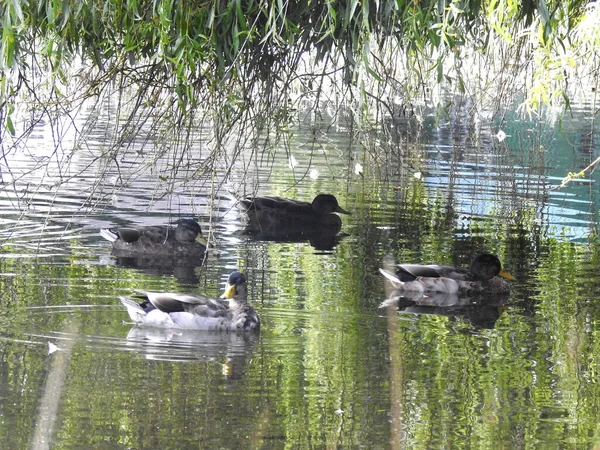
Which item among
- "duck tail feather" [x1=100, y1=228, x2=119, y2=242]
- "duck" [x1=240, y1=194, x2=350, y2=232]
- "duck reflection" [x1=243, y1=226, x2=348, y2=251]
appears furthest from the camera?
"duck" [x1=240, y1=194, x2=350, y2=232]

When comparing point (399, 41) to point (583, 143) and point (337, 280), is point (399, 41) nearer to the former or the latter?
point (337, 280)

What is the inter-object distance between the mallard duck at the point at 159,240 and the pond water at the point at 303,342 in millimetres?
198

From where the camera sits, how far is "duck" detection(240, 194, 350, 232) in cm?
1455

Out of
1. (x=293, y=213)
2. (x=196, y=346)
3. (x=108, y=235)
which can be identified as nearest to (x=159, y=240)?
(x=108, y=235)

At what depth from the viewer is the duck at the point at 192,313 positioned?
897 centimetres

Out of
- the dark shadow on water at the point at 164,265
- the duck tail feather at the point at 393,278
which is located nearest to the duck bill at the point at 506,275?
the duck tail feather at the point at 393,278

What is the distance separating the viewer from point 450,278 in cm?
1117

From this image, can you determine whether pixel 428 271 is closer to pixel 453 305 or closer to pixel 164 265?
pixel 453 305

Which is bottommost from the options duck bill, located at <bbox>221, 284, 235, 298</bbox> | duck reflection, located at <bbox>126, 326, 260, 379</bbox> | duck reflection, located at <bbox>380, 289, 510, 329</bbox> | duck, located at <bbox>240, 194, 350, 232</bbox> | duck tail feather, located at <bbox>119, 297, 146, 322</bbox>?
duck reflection, located at <bbox>126, 326, 260, 379</bbox>

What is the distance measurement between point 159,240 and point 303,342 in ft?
14.2

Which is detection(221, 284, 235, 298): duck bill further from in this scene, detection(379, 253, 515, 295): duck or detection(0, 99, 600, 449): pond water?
detection(379, 253, 515, 295): duck

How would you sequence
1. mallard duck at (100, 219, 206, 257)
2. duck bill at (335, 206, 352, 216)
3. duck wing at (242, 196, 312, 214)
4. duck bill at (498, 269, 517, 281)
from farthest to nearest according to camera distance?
duck bill at (335, 206, 352, 216) → duck wing at (242, 196, 312, 214) → mallard duck at (100, 219, 206, 257) → duck bill at (498, 269, 517, 281)

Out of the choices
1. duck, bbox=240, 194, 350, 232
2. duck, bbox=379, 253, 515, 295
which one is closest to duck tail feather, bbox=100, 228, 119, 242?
duck, bbox=240, 194, 350, 232

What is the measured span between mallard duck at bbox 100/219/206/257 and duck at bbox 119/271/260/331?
2882mm
